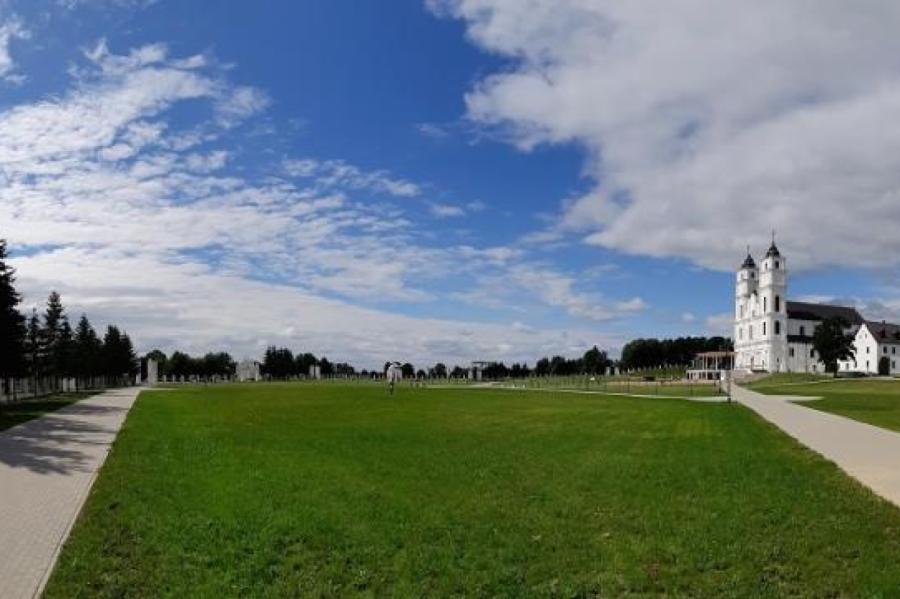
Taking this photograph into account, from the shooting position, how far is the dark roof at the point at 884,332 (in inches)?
5753

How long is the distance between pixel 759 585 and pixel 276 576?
474 centimetres

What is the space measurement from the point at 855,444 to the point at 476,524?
14.8m

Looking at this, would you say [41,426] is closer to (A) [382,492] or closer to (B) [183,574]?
(A) [382,492]

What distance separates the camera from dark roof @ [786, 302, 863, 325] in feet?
506

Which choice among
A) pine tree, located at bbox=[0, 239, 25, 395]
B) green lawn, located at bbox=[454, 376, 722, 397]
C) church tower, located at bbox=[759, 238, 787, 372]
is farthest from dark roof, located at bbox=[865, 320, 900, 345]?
pine tree, located at bbox=[0, 239, 25, 395]

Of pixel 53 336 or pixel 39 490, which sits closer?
pixel 39 490

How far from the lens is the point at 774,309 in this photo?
144 meters

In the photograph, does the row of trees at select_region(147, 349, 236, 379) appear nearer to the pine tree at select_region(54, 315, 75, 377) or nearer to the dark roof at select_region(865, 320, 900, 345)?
the pine tree at select_region(54, 315, 75, 377)

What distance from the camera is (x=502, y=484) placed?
1395 cm

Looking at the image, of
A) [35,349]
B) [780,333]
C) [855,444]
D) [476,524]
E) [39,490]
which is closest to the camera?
[476,524]

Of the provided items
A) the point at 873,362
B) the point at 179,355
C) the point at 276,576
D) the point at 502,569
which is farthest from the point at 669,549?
the point at 179,355

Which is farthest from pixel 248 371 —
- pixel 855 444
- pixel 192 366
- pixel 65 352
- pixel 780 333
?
pixel 855 444

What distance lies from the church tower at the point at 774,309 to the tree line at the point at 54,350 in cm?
10355

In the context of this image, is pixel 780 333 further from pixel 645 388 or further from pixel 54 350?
pixel 54 350
